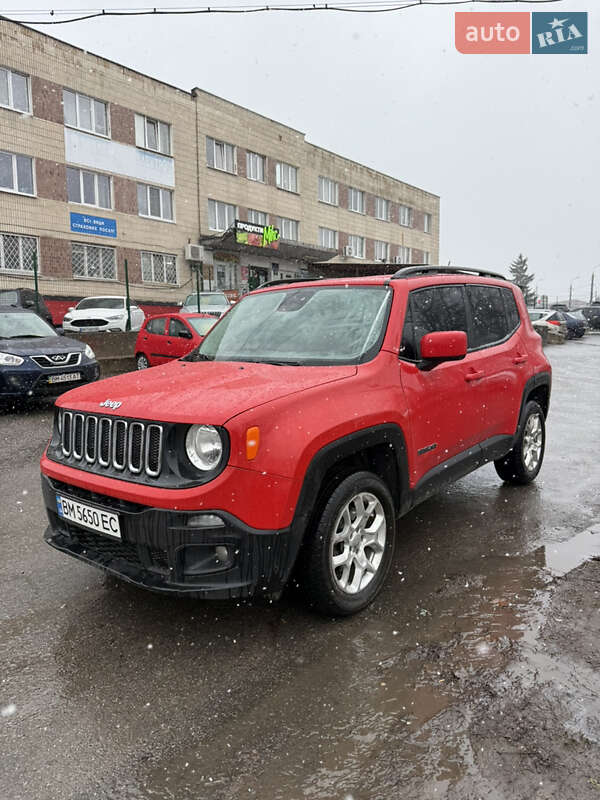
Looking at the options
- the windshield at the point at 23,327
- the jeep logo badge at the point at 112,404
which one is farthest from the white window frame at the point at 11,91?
the jeep logo badge at the point at 112,404

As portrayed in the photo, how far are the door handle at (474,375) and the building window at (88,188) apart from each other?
23775 millimetres

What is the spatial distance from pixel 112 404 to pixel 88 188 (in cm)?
2472

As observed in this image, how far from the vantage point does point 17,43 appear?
870 inches

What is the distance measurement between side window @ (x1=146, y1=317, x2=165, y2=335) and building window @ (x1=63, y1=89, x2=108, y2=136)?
48.9 ft

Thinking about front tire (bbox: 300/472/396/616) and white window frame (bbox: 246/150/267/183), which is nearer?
front tire (bbox: 300/472/396/616)

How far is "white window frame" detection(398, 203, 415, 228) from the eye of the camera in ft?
145

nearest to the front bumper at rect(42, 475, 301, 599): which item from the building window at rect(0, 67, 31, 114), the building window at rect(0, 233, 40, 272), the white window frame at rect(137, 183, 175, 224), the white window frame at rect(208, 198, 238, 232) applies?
the building window at rect(0, 233, 40, 272)

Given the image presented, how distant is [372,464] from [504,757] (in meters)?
1.51

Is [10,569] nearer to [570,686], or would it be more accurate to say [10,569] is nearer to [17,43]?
[570,686]

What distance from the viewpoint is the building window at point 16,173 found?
22.2m

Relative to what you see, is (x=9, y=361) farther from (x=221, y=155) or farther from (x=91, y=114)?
(x=221, y=155)

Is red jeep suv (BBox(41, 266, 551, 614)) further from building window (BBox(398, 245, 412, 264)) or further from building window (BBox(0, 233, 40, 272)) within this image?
building window (BBox(398, 245, 412, 264))

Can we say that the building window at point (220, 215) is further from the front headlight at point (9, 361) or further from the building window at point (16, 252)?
the front headlight at point (9, 361)

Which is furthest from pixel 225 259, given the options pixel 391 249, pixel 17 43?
pixel 391 249
